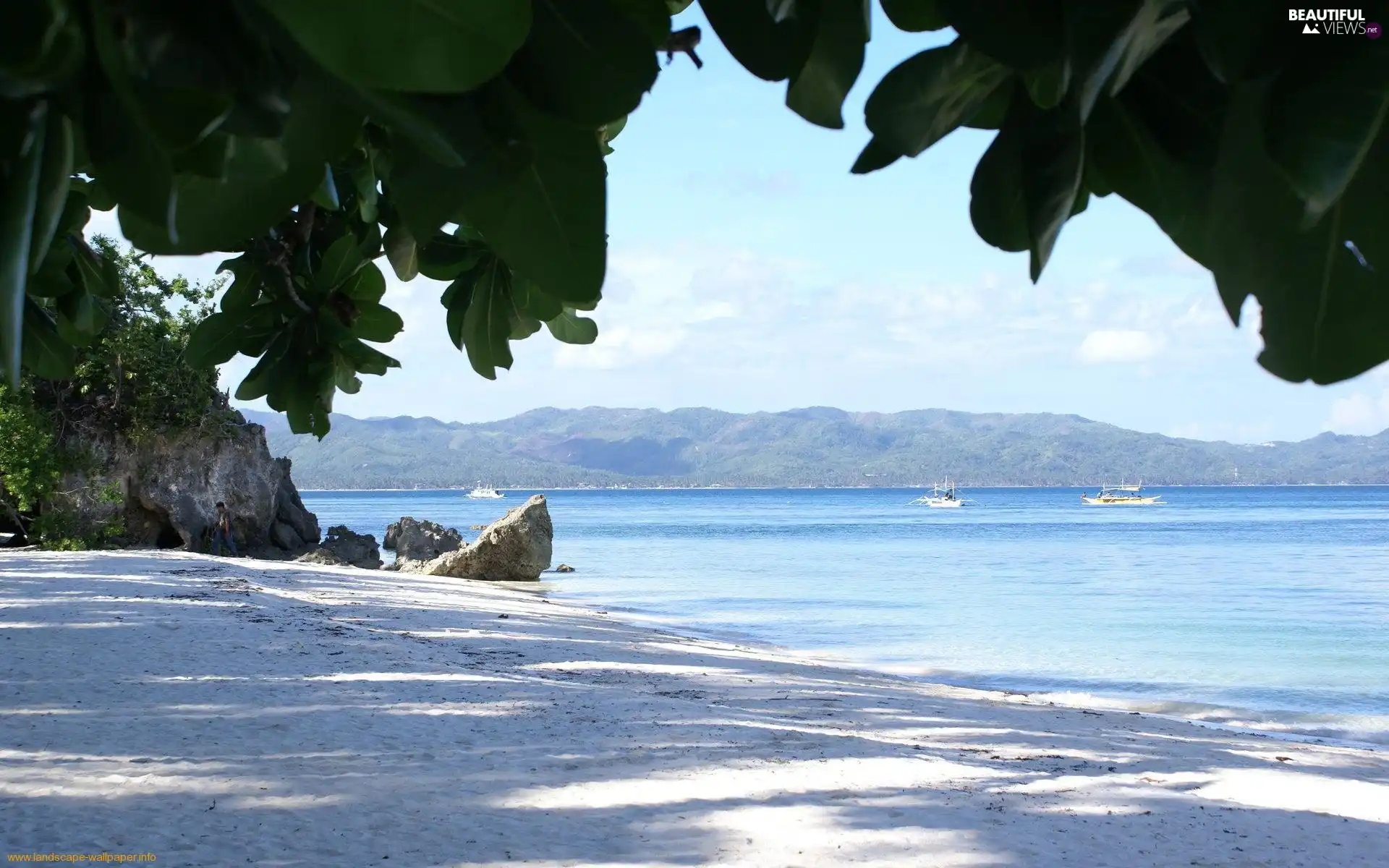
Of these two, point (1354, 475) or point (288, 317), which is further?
point (1354, 475)

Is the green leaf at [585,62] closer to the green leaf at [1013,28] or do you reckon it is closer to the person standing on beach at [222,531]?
the green leaf at [1013,28]

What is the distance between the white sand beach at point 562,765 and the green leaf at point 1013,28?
4135 millimetres

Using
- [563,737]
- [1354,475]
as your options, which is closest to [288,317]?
[563,737]

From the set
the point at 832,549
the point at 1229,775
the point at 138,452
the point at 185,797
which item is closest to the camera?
the point at 185,797

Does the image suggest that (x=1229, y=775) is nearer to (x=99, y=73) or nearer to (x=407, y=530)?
(x=99, y=73)

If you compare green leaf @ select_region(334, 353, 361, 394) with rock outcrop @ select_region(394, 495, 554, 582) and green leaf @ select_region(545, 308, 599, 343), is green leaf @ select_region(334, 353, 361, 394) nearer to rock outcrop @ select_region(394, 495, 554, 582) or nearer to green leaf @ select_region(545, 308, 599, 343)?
green leaf @ select_region(545, 308, 599, 343)

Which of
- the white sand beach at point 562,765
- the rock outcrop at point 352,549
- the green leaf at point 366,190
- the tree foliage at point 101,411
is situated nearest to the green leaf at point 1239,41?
the green leaf at point 366,190

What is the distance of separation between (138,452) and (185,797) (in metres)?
18.1

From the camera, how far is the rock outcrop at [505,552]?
875 inches

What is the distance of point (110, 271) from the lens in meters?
1.67

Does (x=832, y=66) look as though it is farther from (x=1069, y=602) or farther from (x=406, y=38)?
(x=1069, y=602)

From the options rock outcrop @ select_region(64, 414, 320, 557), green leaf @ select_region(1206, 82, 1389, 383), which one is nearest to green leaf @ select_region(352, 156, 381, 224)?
green leaf @ select_region(1206, 82, 1389, 383)

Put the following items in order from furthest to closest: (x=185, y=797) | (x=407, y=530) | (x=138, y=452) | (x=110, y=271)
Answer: (x=407, y=530), (x=138, y=452), (x=185, y=797), (x=110, y=271)

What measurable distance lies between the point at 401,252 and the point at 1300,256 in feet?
3.72
